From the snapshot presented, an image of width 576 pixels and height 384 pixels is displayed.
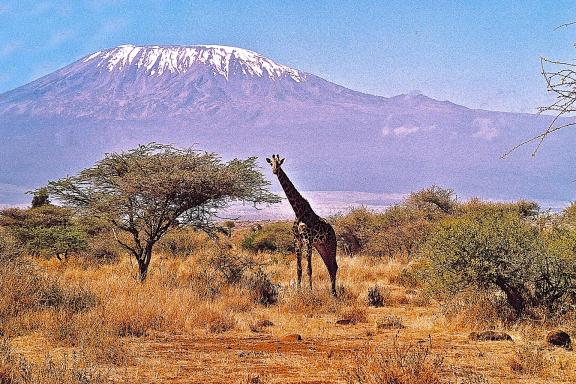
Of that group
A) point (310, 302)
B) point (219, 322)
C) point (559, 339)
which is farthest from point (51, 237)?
point (559, 339)

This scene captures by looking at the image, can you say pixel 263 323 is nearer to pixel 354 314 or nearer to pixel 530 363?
pixel 354 314

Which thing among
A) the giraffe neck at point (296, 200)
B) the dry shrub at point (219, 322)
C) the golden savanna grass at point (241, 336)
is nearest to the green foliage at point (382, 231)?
the giraffe neck at point (296, 200)

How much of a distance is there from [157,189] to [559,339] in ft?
30.9

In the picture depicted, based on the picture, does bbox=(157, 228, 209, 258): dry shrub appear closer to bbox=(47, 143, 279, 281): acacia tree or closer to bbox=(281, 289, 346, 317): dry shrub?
bbox=(47, 143, 279, 281): acacia tree

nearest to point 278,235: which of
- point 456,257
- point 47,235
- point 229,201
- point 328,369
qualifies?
point 47,235

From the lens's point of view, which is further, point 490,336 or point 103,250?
point 103,250

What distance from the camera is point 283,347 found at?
9.38 m

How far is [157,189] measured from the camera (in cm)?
1470

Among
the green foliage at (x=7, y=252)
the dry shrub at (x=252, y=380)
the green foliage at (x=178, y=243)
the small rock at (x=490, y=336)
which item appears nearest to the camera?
the dry shrub at (x=252, y=380)

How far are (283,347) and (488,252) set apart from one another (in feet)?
13.9

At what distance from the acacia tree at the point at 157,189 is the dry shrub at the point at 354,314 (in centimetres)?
467

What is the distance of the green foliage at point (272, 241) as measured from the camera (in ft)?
102

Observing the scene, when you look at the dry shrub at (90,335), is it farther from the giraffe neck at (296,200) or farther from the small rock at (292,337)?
the giraffe neck at (296,200)

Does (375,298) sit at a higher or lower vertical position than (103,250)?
lower
